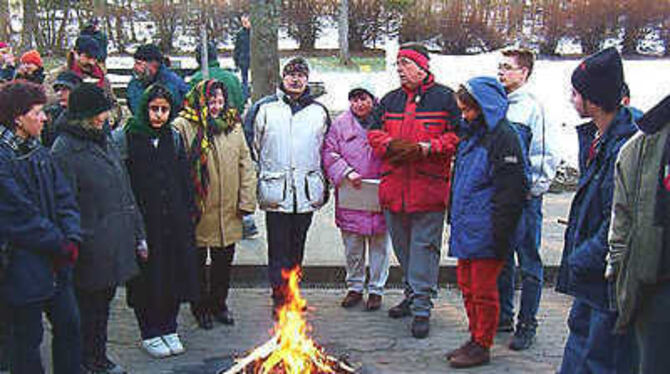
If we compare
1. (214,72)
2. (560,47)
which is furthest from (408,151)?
(560,47)

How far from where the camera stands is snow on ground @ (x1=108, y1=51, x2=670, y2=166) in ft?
39.9

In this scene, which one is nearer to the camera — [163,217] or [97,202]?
[97,202]

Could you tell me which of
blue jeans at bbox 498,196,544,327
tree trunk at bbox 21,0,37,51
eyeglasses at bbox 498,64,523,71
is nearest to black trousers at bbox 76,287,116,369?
blue jeans at bbox 498,196,544,327

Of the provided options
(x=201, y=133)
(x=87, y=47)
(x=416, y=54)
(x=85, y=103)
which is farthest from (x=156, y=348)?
(x=87, y=47)

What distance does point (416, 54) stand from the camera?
5.69 metres

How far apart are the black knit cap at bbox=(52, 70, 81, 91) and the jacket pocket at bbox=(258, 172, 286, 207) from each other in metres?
1.77

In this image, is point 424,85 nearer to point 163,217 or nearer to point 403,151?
point 403,151

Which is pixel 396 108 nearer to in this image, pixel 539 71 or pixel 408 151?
pixel 408 151

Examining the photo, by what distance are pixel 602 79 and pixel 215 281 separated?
3.42 metres

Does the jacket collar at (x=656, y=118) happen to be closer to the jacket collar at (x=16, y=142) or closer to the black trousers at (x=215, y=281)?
the jacket collar at (x=16, y=142)

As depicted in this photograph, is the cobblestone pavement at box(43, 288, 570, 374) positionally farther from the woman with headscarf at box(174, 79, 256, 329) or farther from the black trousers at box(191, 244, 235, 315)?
the woman with headscarf at box(174, 79, 256, 329)

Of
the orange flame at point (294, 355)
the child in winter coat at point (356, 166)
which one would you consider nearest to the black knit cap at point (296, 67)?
the child in winter coat at point (356, 166)

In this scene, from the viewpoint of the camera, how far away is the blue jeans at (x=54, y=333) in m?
4.23

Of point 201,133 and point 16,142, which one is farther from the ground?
point 16,142
